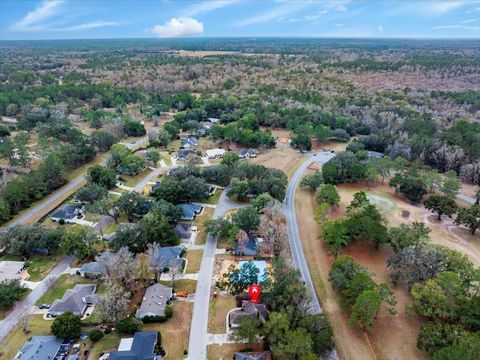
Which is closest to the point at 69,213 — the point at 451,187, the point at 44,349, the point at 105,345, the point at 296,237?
the point at 44,349

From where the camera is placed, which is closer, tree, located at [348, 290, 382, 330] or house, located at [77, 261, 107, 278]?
tree, located at [348, 290, 382, 330]

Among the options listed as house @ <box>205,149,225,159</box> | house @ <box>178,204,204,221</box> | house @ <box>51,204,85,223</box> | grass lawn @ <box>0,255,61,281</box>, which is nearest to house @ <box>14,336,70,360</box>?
grass lawn @ <box>0,255,61,281</box>

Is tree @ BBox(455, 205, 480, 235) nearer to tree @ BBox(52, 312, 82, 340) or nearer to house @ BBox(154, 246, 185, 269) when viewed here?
house @ BBox(154, 246, 185, 269)

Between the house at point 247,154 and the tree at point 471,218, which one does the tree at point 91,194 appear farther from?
the tree at point 471,218

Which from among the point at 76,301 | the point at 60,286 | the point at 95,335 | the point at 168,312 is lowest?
the point at 60,286

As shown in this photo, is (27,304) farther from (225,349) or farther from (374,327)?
(374,327)

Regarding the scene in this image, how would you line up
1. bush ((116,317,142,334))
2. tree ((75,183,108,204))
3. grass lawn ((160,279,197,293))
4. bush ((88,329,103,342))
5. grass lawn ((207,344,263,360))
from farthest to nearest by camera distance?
tree ((75,183,108,204)) < grass lawn ((160,279,197,293)) < bush ((116,317,142,334)) < bush ((88,329,103,342)) < grass lawn ((207,344,263,360))

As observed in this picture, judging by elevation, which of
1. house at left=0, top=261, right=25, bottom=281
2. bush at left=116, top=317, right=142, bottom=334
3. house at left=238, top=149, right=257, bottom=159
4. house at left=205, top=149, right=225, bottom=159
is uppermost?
bush at left=116, top=317, right=142, bottom=334
